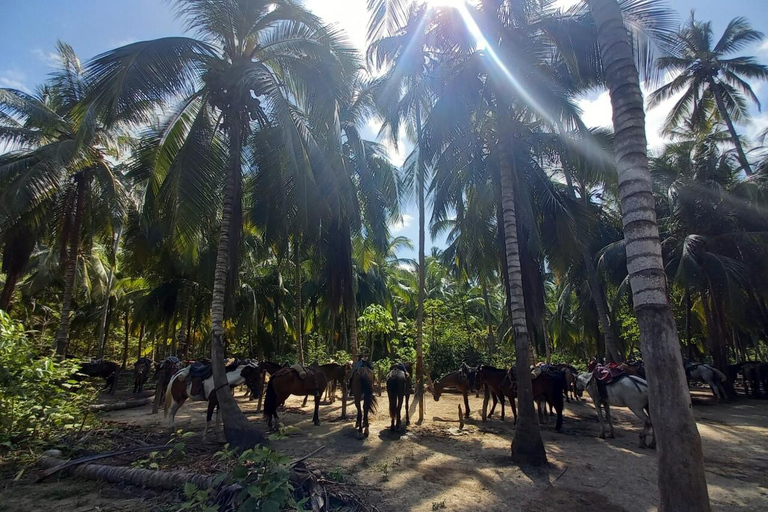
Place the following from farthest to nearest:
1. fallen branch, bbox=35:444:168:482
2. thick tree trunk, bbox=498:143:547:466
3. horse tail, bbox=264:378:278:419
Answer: horse tail, bbox=264:378:278:419
thick tree trunk, bbox=498:143:547:466
fallen branch, bbox=35:444:168:482

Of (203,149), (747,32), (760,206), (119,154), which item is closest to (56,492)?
→ (203,149)

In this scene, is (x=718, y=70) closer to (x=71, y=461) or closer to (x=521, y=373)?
(x=521, y=373)

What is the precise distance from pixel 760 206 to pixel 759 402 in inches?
309

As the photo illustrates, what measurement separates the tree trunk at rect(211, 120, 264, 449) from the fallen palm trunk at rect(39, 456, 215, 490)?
1.95 metres

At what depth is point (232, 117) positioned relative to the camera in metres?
10.0

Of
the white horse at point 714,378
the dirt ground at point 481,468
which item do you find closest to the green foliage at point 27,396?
the dirt ground at point 481,468

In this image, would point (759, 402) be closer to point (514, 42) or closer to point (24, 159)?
point (514, 42)

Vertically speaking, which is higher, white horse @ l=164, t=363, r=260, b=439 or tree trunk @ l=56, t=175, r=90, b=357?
tree trunk @ l=56, t=175, r=90, b=357

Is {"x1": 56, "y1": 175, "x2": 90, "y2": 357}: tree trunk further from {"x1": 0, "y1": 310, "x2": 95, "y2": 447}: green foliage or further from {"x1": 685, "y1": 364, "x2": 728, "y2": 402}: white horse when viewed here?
{"x1": 685, "y1": 364, "x2": 728, "y2": 402}: white horse

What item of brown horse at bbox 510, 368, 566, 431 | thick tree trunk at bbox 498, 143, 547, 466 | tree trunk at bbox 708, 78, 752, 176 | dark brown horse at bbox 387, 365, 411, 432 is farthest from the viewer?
tree trunk at bbox 708, 78, 752, 176

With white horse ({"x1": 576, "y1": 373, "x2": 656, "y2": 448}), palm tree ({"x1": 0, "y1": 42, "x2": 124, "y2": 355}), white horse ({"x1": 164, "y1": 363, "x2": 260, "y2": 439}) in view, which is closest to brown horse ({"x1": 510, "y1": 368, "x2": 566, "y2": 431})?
white horse ({"x1": 576, "y1": 373, "x2": 656, "y2": 448})

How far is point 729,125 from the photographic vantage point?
1925cm

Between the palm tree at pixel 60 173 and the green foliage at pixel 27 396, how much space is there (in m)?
6.84

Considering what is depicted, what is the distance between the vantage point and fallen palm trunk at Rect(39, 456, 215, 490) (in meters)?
5.19
